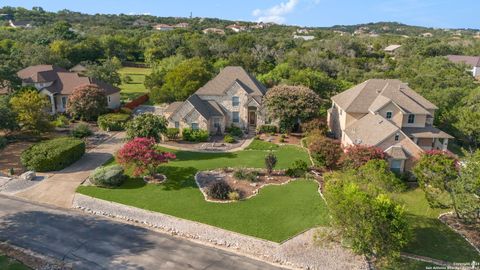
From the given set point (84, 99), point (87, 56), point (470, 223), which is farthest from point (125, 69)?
point (470, 223)

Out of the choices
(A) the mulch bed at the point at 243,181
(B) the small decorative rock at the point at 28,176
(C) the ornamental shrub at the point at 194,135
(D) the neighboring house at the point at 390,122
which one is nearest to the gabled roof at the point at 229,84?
(C) the ornamental shrub at the point at 194,135

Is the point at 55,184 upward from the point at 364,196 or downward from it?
downward

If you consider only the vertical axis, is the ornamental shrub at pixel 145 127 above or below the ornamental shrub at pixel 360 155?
above

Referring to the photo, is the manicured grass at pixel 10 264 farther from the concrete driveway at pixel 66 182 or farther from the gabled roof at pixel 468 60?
the gabled roof at pixel 468 60

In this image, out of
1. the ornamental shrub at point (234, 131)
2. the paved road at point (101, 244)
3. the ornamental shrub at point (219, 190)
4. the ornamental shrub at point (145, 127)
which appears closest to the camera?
the paved road at point (101, 244)

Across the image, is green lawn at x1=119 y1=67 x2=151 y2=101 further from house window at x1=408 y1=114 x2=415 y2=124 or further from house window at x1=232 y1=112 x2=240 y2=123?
house window at x1=408 y1=114 x2=415 y2=124

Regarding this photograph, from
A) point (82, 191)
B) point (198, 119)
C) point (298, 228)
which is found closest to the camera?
point (298, 228)

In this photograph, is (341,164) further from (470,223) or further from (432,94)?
(432,94)

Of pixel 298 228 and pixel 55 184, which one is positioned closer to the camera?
pixel 298 228
